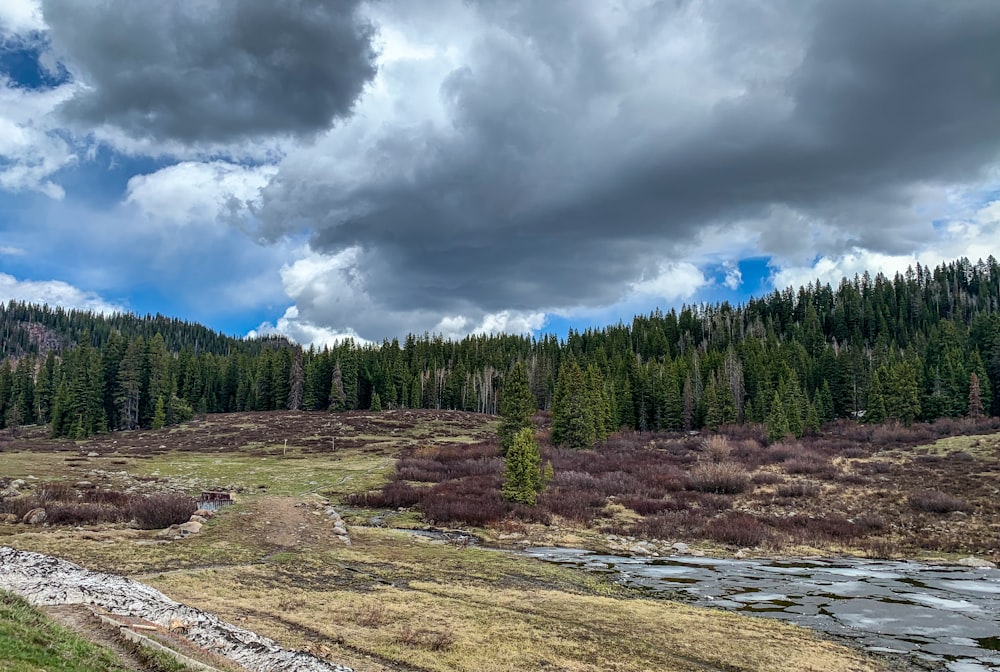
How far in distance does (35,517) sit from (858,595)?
33.3 m

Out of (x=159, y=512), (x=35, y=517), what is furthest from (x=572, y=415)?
(x=35, y=517)

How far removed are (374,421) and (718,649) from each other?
89.1m

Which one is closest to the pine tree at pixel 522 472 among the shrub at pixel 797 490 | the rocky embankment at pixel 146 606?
the shrub at pixel 797 490

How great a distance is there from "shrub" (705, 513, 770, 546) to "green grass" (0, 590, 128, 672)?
1180 inches

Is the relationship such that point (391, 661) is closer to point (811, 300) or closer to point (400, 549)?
point (400, 549)

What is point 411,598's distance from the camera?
18.1 m

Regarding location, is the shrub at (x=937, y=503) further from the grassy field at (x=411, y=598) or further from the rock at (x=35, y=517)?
the rock at (x=35, y=517)

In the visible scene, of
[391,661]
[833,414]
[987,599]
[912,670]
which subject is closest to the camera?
[391,661]

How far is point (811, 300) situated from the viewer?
650 ft

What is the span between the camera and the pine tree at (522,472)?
39.5 m

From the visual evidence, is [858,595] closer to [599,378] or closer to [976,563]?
[976,563]

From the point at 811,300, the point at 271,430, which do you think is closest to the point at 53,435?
the point at 271,430

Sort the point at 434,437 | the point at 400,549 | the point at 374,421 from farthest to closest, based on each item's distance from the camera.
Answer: the point at 374,421 → the point at 434,437 → the point at 400,549

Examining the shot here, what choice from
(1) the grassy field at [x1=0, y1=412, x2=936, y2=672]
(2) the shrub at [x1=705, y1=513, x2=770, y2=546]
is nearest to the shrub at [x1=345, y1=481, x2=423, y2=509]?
(1) the grassy field at [x1=0, y1=412, x2=936, y2=672]
